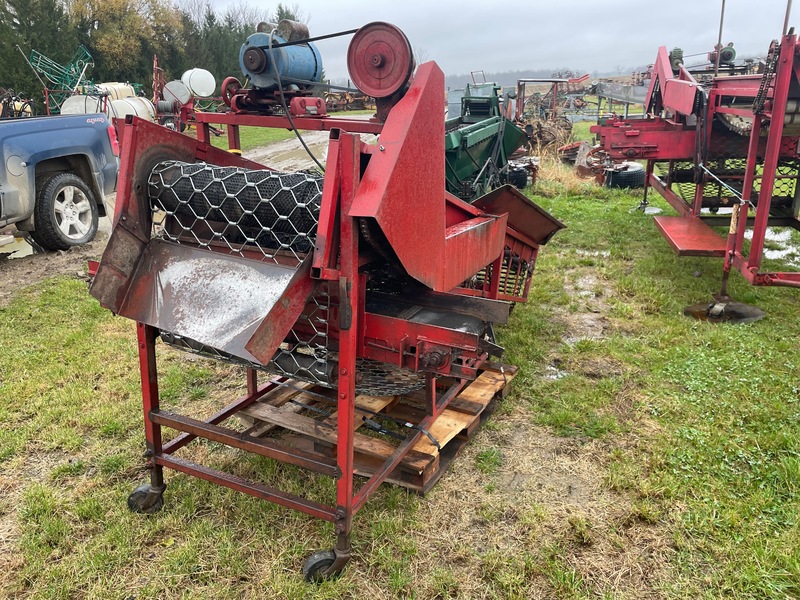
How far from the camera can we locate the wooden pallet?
2896 millimetres

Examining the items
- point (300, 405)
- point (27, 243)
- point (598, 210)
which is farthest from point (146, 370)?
point (598, 210)

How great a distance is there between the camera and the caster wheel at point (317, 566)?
2338mm

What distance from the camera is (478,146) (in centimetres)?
694

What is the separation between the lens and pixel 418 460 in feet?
9.27

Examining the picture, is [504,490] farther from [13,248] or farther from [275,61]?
[13,248]

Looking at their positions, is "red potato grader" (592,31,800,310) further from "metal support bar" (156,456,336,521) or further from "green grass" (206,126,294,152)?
"green grass" (206,126,294,152)

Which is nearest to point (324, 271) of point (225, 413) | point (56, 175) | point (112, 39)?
point (225, 413)

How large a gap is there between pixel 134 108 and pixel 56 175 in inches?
417

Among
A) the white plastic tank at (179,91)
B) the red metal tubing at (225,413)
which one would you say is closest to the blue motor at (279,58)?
the red metal tubing at (225,413)

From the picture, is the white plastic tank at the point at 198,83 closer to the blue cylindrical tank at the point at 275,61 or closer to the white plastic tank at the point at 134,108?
the white plastic tank at the point at 134,108

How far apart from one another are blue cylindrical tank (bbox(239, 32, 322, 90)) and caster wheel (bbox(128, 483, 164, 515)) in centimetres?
270

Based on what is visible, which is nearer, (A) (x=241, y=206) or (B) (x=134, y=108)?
(A) (x=241, y=206)

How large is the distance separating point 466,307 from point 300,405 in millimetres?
1330

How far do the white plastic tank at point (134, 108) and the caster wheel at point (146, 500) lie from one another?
14042 mm
